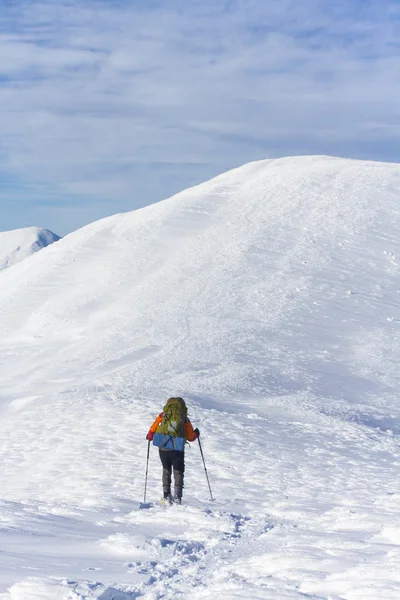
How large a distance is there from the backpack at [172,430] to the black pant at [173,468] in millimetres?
138

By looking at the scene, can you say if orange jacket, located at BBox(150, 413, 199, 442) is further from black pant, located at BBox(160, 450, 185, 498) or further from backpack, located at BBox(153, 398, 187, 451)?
black pant, located at BBox(160, 450, 185, 498)

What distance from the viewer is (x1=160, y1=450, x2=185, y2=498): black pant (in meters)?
11.1

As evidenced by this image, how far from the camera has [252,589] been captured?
6316 mm

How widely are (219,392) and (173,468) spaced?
1254cm

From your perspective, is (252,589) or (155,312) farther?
(155,312)

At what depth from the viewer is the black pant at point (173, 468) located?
36.3ft

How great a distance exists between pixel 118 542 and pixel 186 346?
22.3 metres

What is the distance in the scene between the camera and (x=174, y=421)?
11047 mm

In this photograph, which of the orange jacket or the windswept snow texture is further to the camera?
the orange jacket

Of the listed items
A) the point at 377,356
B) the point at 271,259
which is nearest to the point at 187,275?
the point at 271,259

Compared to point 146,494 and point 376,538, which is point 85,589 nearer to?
point 376,538

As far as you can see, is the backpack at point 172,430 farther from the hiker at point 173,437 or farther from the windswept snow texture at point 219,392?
the windswept snow texture at point 219,392

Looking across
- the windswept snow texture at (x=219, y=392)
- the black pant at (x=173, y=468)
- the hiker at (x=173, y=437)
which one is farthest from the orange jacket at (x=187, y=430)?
the windswept snow texture at (x=219, y=392)

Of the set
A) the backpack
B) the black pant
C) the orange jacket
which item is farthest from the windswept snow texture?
the orange jacket
